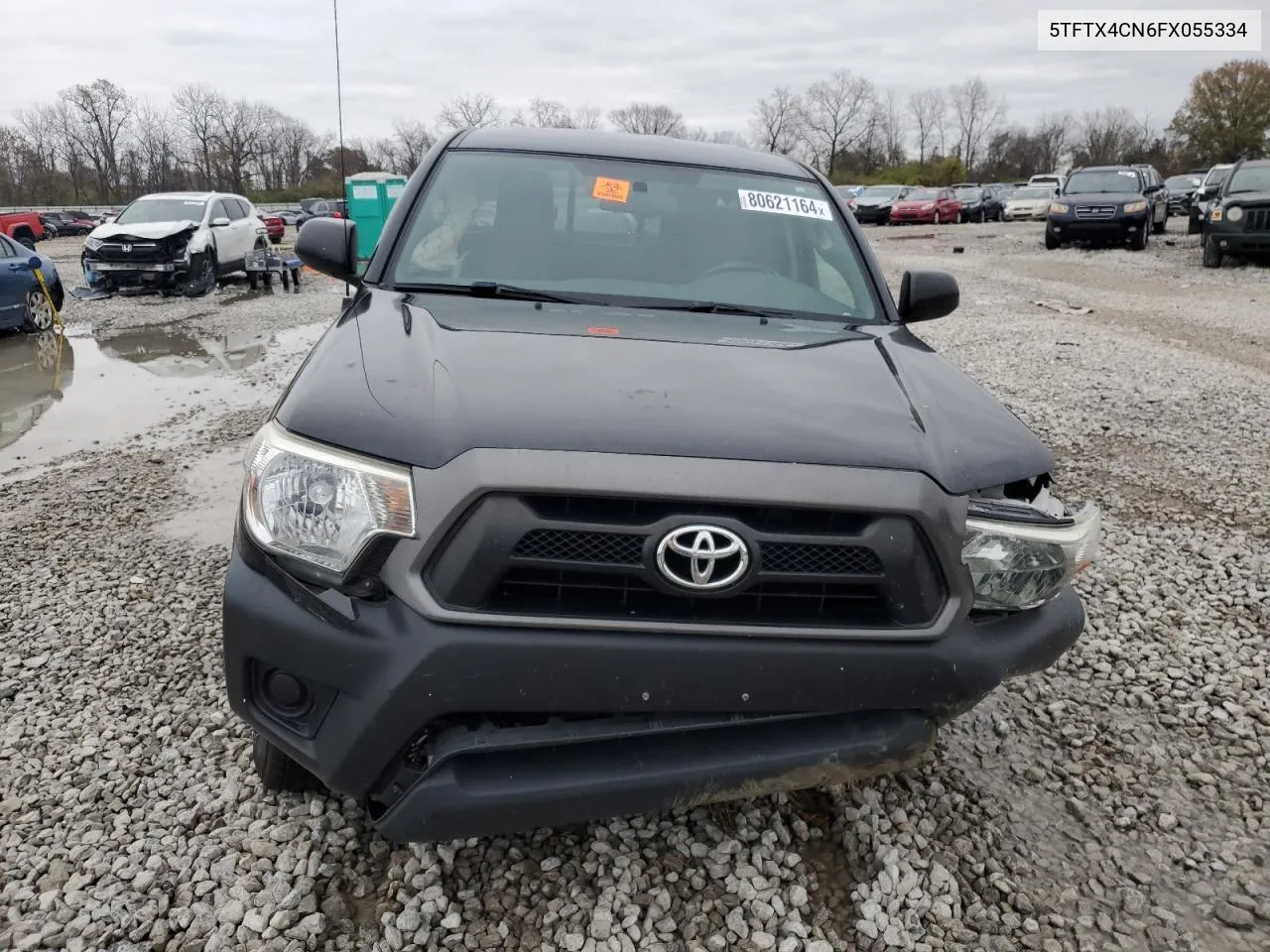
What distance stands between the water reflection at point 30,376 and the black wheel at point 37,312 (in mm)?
103

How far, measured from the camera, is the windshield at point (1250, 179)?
621 inches

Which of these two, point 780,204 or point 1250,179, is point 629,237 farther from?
point 1250,179

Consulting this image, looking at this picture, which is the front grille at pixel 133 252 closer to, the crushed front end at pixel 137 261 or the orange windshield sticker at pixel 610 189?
the crushed front end at pixel 137 261

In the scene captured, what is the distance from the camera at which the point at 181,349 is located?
33.9 feet

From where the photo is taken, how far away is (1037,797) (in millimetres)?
2678

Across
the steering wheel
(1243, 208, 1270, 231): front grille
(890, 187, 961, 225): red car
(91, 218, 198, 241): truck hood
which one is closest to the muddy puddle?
(91, 218, 198, 241): truck hood

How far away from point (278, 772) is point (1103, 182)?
22.5 m

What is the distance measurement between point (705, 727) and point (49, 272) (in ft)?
41.6

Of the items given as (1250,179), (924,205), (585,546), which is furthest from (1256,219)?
(924,205)

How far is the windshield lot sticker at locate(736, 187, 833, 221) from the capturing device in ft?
11.2

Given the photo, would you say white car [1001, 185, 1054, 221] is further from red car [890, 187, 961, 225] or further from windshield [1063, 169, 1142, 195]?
windshield [1063, 169, 1142, 195]

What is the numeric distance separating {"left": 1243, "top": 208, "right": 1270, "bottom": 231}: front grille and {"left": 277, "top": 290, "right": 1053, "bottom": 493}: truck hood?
16.2 m

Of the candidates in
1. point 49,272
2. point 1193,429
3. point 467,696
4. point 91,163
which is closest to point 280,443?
point 467,696

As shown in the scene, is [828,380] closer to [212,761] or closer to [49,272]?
[212,761]
